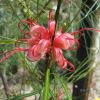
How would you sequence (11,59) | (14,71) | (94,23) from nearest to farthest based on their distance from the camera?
(94,23) < (11,59) < (14,71)

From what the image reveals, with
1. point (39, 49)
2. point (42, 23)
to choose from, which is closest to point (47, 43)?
point (39, 49)

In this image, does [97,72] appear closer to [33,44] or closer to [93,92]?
[93,92]

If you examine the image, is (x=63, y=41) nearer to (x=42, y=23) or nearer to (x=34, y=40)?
(x=34, y=40)

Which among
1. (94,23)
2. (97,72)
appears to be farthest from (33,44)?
(97,72)

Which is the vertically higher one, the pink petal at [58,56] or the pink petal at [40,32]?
the pink petal at [40,32]

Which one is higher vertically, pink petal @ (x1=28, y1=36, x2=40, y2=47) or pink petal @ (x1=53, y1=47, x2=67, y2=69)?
pink petal @ (x1=28, y1=36, x2=40, y2=47)

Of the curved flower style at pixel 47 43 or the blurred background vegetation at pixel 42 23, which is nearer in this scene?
the curved flower style at pixel 47 43
